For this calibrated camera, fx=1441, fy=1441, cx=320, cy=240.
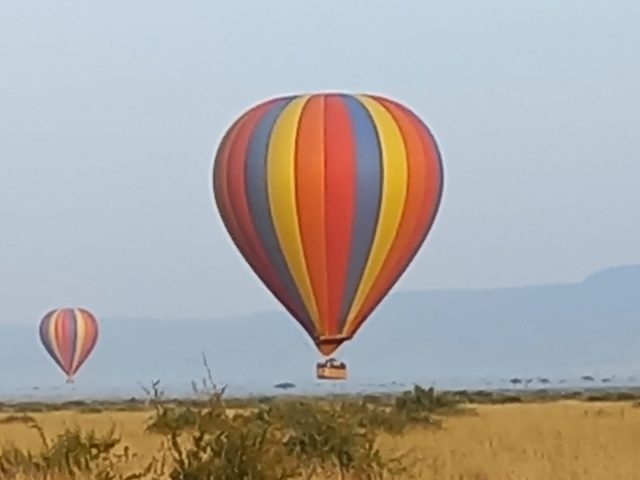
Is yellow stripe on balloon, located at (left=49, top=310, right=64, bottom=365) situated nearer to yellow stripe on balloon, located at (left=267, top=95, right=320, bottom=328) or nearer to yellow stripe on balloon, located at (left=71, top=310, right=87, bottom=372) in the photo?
yellow stripe on balloon, located at (left=71, top=310, right=87, bottom=372)

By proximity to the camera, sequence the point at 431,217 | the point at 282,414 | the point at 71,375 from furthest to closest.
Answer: the point at 71,375 → the point at 431,217 → the point at 282,414

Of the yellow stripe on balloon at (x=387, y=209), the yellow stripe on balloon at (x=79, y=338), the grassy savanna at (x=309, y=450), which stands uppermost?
the yellow stripe on balloon at (x=79, y=338)

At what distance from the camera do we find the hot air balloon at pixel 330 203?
23.7 metres

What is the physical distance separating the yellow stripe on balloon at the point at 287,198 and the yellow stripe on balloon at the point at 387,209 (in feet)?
2.77

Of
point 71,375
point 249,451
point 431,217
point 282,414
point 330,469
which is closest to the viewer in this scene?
point 249,451

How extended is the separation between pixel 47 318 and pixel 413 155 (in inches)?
1929

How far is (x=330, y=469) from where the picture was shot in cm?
1742

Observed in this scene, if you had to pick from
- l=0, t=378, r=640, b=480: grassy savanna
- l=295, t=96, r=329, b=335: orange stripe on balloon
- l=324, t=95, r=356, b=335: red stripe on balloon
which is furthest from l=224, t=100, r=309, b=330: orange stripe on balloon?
l=0, t=378, r=640, b=480: grassy savanna

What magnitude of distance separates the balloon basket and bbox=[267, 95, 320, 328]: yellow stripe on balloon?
66cm

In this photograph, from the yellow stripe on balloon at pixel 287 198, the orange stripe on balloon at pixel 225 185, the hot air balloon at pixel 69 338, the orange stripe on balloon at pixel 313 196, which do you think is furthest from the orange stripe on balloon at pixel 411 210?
the hot air balloon at pixel 69 338

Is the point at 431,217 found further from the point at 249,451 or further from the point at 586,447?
the point at 249,451

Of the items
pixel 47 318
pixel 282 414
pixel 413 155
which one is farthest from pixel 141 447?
pixel 47 318

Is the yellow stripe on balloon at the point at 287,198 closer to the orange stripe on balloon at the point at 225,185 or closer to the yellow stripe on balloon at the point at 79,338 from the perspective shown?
the orange stripe on balloon at the point at 225,185

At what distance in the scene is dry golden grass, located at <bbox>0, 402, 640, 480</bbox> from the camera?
1795cm
